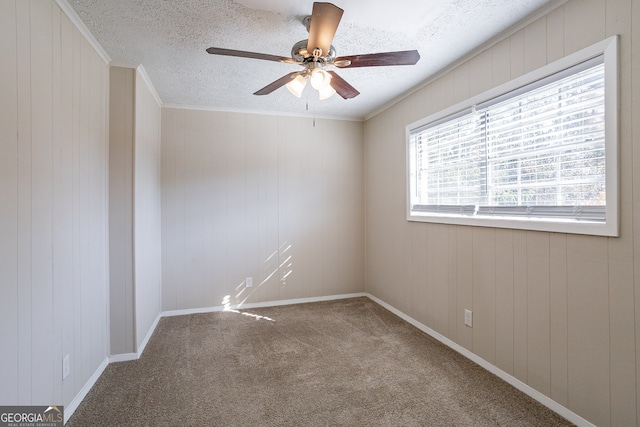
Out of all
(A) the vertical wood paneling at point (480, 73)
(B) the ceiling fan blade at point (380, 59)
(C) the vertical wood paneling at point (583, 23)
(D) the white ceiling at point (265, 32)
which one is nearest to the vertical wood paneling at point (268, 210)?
(D) the white ceiling at point (265, 32)

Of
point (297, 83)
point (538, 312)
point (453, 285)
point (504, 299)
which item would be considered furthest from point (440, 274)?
point (297, 83)

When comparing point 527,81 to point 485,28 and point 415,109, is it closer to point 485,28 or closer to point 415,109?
point 485,28

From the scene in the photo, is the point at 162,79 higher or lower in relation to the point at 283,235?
higher

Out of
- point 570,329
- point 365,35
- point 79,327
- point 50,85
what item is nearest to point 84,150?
point 50,85

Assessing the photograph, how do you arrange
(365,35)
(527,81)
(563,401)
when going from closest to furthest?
(563,401)
(527,81)
(365,35)

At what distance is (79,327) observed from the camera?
2.04 metres

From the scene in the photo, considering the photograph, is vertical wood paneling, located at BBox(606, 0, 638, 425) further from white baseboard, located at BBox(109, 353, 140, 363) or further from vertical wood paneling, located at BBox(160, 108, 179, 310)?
vertical wood paneling, located at BBox(160, 108, 179, 310)

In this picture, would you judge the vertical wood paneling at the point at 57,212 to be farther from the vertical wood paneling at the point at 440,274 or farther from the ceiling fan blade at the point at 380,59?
the vertical wood paneling at the point at 440,274

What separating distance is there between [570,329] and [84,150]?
333cm

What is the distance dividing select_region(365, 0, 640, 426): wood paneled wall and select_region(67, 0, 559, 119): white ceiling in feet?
0.78

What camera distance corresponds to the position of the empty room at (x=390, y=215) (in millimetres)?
1570

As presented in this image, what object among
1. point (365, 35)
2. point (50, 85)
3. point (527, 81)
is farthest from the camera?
point (365, 35)

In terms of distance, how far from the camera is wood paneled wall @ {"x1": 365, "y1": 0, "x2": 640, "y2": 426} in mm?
1543

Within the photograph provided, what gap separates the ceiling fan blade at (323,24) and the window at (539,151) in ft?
4.49
